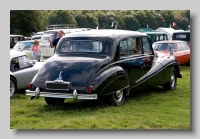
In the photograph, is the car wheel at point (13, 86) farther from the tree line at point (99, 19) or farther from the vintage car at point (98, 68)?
the vintage car at point (98, 68)

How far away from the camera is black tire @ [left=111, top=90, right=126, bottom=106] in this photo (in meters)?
8.88

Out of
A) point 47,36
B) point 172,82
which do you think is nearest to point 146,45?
point 172,82

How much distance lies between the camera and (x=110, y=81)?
8.59m

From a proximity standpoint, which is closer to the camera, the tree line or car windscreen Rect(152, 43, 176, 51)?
the tree line

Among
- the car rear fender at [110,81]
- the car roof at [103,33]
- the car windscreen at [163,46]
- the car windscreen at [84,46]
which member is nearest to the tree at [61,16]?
the car roof at [103,33]

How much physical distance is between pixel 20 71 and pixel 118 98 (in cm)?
295

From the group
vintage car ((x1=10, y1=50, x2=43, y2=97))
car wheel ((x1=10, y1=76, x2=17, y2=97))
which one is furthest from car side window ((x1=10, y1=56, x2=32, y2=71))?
car wheel ((x1=10, y1=76, x2=17, y2=97))

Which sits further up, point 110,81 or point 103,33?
point 103,33

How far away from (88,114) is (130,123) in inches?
39.2

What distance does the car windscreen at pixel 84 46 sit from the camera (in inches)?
361

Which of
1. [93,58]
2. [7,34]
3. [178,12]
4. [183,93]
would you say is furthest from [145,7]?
[183,93]

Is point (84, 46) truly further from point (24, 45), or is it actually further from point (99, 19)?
point (24, 45)

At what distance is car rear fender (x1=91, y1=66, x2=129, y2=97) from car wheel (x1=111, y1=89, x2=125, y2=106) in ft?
0.39

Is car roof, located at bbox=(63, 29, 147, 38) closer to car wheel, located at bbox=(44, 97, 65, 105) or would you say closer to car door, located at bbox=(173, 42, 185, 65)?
car wheel, located at bbox=(44, 97, 65, 105)
